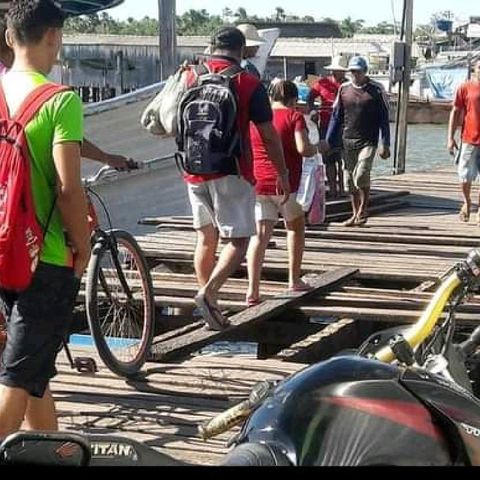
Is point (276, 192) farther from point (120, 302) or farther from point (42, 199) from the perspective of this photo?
point (42, 199)

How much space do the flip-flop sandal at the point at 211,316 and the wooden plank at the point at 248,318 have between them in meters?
0.04

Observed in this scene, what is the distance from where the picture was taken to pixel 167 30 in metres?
13.3

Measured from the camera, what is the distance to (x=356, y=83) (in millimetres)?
12250

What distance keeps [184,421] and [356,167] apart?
23.0 feet

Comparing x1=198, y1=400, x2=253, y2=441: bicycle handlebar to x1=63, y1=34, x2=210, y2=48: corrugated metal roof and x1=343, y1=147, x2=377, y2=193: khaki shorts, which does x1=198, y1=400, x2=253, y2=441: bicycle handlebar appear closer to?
x1=343, y1=147, x2=377, y2=193: khaki shorts

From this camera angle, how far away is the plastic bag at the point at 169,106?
688 cm

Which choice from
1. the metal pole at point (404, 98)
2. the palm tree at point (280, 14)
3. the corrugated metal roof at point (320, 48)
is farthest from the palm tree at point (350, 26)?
the metal pole at point (404, 98)

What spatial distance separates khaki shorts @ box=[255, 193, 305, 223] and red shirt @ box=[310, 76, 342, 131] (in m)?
6.88

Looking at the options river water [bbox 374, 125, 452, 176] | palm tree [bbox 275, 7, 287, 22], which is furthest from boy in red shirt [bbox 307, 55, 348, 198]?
palm tree [bbox 275, 7, 287, 22]

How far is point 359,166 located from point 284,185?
5020mm

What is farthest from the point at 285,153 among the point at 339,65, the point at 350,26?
the point at 350,26

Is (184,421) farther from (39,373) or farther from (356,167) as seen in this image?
(356,167)

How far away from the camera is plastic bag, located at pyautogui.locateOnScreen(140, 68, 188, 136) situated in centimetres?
688

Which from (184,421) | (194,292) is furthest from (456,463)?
(194,292)
